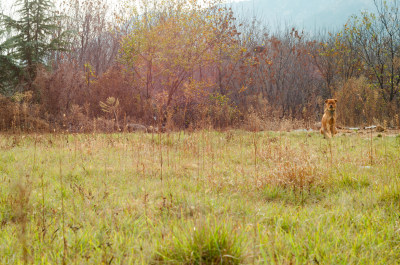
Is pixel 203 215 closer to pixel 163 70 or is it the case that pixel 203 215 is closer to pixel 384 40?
pixel 163 70

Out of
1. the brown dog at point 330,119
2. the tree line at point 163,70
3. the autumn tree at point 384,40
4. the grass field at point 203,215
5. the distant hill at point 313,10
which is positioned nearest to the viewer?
the grass field at point 203,215

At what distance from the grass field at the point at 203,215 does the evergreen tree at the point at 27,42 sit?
10.6 metres

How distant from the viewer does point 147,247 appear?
196 cm

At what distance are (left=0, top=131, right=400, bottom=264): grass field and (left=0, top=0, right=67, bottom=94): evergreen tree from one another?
1061cm

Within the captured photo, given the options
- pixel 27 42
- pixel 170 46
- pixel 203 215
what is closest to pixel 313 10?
pixel 170 46

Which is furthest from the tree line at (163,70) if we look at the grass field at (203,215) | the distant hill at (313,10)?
the distant hill at (313,10)

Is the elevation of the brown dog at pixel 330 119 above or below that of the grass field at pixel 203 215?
above

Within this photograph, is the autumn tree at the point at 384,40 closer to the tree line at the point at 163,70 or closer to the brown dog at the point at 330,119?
the tree line at the point at 163,70

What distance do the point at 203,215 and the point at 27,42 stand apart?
15218 millimetres

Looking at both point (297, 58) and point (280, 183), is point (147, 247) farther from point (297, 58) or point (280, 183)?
point (297, 58)

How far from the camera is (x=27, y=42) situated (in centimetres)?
1373

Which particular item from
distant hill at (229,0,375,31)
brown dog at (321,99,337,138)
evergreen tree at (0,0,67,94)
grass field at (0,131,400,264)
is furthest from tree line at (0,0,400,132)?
distant hill at (229,0,375,31)

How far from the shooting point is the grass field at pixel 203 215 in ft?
5.87

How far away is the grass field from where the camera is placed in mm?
1790
